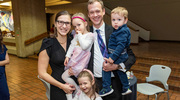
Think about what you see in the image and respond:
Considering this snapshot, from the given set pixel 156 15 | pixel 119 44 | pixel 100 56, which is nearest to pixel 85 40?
pixel 100 56

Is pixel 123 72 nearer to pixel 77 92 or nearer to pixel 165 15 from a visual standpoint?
pixel 77 92

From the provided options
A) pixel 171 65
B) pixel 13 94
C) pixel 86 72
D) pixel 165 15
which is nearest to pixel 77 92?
pixel 86 72

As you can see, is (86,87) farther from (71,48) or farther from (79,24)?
(79,24)

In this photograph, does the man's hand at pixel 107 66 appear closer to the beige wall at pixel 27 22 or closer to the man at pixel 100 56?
the man at pixel 100 56

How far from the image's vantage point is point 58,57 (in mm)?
1351

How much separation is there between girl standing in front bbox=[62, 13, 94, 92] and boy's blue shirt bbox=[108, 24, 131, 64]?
→ 22cm

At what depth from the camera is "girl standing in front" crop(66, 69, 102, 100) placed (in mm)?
1319

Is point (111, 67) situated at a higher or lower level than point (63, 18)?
lower

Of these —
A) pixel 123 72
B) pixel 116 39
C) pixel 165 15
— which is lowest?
pixel 123 72

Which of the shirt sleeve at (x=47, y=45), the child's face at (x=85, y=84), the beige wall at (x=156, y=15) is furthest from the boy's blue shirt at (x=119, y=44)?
the beige wall at (x=156, y=15)

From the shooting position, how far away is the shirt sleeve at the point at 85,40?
4.17ft

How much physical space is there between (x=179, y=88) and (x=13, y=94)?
4.46 m

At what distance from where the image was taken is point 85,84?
1.35m

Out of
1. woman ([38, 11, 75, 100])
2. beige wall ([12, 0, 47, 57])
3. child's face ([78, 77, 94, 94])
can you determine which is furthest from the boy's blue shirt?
beige wall ([12, 0, 47, 57])
